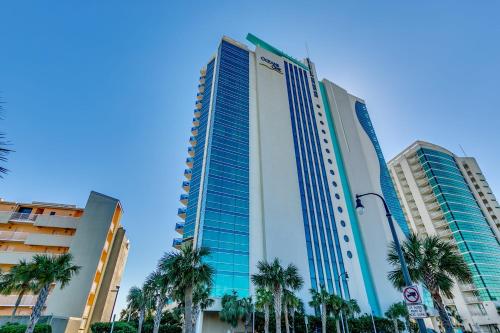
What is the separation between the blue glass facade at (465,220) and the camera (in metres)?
72.6

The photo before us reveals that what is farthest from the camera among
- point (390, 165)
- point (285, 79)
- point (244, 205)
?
point (390, 165)

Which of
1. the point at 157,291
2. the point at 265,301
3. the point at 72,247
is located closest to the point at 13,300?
the point at 72,247

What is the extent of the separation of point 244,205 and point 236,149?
43.5ft

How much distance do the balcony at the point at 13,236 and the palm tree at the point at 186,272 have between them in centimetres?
3163

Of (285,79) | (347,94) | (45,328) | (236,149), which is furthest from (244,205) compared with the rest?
(347,94)

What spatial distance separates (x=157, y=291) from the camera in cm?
3762

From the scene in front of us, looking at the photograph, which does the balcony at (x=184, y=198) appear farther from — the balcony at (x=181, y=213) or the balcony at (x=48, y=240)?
the balcony at (x=48, y=240)

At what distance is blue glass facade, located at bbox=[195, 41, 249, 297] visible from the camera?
45156 mm

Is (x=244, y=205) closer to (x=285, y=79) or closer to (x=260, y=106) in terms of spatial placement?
(x=260, y=106)

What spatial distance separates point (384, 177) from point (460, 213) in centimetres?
2885

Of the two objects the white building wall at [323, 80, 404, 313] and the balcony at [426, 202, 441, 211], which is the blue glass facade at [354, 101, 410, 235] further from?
the balcony at [426, 202, 441, 211]

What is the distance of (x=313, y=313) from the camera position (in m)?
45.5

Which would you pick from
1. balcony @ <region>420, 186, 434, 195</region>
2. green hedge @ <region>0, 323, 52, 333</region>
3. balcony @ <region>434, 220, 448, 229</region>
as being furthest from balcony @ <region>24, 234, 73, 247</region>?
balcony @ <region>420, 186, 434, 195</region>

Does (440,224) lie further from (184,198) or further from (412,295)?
(412,295)
